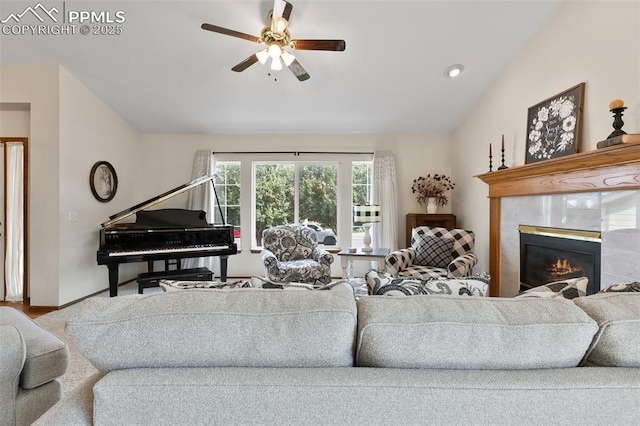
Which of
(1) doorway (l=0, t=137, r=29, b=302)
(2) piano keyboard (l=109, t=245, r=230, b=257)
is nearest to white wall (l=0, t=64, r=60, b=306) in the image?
(1) doorway (l=0, t=137, r=29, b=302)

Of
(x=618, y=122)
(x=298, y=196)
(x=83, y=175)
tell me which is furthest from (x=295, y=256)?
(x=618, y=122)

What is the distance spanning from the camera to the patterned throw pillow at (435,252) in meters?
3.80

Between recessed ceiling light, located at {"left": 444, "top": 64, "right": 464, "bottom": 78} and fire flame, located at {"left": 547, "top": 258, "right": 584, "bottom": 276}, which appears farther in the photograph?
recessed ceiling light, located at {"left": 444, "top": 64, "right": 464, "bottom": 78}

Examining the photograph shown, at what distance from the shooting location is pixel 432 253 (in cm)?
384

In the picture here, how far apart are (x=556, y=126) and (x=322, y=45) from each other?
2.25m

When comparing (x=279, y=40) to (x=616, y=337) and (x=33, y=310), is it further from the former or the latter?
(x=33, y=310)

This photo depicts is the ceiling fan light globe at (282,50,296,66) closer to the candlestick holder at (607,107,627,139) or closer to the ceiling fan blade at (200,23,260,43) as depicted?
the ceiling fan blade at (200,23,260,43)

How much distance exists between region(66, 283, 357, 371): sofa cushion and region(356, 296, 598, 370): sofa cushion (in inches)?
3.2

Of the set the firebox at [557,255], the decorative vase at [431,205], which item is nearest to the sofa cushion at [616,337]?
the firebox at [557,255]

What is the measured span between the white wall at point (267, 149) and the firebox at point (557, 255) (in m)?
1.94

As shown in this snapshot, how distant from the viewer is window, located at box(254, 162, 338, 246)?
206 inches

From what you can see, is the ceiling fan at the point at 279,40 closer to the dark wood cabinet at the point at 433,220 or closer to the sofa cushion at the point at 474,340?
the sofa cushion at the point at 474,340

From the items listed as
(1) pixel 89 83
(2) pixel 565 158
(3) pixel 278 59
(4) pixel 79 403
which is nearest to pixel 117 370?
(4) pixel 79 403

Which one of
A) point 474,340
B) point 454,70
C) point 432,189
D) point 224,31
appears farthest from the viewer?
point 432,189
